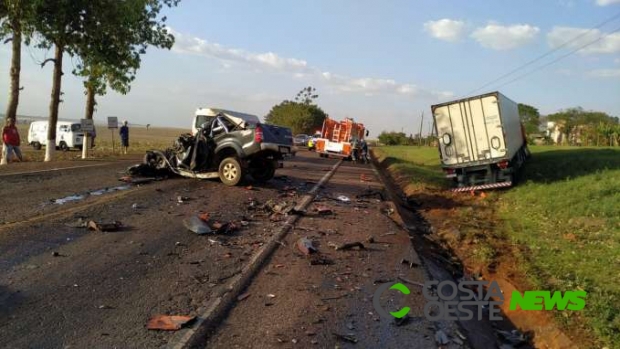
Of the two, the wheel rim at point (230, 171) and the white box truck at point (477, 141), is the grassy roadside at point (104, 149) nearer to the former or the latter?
the wheel rim at point (230, 171)

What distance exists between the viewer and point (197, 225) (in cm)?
838

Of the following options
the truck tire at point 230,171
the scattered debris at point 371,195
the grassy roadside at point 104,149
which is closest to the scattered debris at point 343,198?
the scattered debris at point 371,195

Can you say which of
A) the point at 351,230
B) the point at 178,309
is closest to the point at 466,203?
the point at 351,230

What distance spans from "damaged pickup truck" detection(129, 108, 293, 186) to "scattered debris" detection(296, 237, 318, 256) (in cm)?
599

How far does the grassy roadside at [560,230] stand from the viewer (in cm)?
652

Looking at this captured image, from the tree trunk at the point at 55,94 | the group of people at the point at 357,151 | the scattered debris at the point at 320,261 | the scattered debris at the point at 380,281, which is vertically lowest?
the scattered debris at the point at 380,281

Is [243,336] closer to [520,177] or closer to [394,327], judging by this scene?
[394,327]

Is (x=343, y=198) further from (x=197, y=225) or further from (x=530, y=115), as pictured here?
(x=530, y=115)

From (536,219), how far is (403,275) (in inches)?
278

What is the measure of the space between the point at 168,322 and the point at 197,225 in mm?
3888

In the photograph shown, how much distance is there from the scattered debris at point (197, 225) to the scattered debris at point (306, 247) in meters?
1.59

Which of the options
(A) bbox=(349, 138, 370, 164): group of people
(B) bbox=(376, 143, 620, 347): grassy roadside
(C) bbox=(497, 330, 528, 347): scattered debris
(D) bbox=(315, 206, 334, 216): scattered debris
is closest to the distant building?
(A) bbox=(349, 138, 370, 164): group of people

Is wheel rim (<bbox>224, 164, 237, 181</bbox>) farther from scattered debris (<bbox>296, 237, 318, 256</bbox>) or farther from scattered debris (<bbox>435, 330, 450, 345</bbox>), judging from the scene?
scattered debris (<bbox>435, 330, 450, 345</bbox>)

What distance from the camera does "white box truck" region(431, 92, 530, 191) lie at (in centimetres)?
1655
